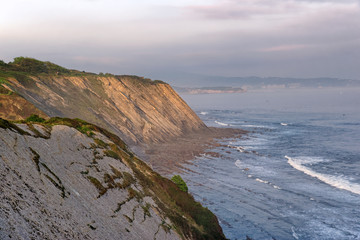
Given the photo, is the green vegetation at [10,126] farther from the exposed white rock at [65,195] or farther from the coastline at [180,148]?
the coastline at [180,148]

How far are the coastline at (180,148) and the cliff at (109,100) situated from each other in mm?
3173

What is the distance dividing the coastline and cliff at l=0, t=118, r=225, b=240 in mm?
19205

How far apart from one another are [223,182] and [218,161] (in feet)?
40.3

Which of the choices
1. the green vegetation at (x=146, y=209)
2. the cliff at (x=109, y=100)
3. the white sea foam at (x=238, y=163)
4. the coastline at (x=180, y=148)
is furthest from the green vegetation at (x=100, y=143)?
the white sea foam at (x=238, y=163)

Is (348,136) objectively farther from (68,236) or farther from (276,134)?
(68,236)

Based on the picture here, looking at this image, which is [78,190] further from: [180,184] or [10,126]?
[180,184]

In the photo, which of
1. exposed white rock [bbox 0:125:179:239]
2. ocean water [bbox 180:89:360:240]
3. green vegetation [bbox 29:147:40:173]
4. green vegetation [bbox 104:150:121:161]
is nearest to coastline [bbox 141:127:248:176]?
ocean water [bbox 180:89:360:240]

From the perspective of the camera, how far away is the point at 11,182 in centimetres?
1446

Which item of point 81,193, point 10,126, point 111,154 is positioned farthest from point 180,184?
point 10,126

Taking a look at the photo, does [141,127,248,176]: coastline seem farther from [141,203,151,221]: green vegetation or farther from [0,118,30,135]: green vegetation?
[0,118,30,135]: green vegetation

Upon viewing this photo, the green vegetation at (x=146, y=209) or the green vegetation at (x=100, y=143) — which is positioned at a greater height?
the green vegetation at (x=100, y=143)

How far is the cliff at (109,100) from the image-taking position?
198 ft

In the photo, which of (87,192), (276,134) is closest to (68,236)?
(87,192)

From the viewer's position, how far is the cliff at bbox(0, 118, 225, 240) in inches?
545
